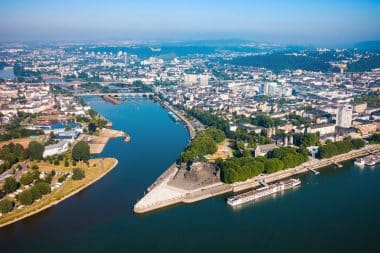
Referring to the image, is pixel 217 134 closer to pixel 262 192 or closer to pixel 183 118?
pixel 183 118

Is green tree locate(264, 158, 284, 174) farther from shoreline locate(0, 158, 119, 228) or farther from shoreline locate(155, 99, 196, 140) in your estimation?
shoreline locate(155, 99, 196, 140)

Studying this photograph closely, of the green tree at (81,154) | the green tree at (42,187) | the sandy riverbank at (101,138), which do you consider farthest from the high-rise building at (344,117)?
the green tree at (42,187)

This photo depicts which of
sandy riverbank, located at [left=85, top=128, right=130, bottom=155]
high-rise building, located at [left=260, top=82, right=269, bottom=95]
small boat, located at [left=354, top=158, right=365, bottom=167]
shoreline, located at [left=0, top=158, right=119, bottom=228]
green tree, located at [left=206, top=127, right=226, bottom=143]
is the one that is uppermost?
high-rise building, located at [left=260, top=82, right=269, bottom=95]

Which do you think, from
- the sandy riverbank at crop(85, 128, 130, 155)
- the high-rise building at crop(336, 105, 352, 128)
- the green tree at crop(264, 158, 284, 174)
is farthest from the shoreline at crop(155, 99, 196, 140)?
the high-rise building at crop(336, 105, 352, 128)

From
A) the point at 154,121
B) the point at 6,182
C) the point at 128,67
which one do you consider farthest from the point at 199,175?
the point at 128,67

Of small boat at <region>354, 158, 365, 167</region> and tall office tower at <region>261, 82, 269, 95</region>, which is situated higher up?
tall office tower at <region>261, 82, 269, 95</region>

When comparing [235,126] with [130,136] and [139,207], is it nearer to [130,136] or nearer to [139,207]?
[130,136]

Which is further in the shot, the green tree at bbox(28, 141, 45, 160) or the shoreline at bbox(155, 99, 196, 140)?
the shoreline at bbox(155, 99, 196, 140)

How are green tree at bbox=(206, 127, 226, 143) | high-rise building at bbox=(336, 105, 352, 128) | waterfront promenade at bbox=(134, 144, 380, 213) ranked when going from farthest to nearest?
high-rise building at bbox=(336, 105, 352, 128)
green tree at bbox=(206, 127, 226, 143)
waterfront promenade at bbox=(134, 144, 380, 213)

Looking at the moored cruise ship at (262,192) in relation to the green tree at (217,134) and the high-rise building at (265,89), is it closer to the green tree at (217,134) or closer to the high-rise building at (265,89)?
the green tree at (217,134)
